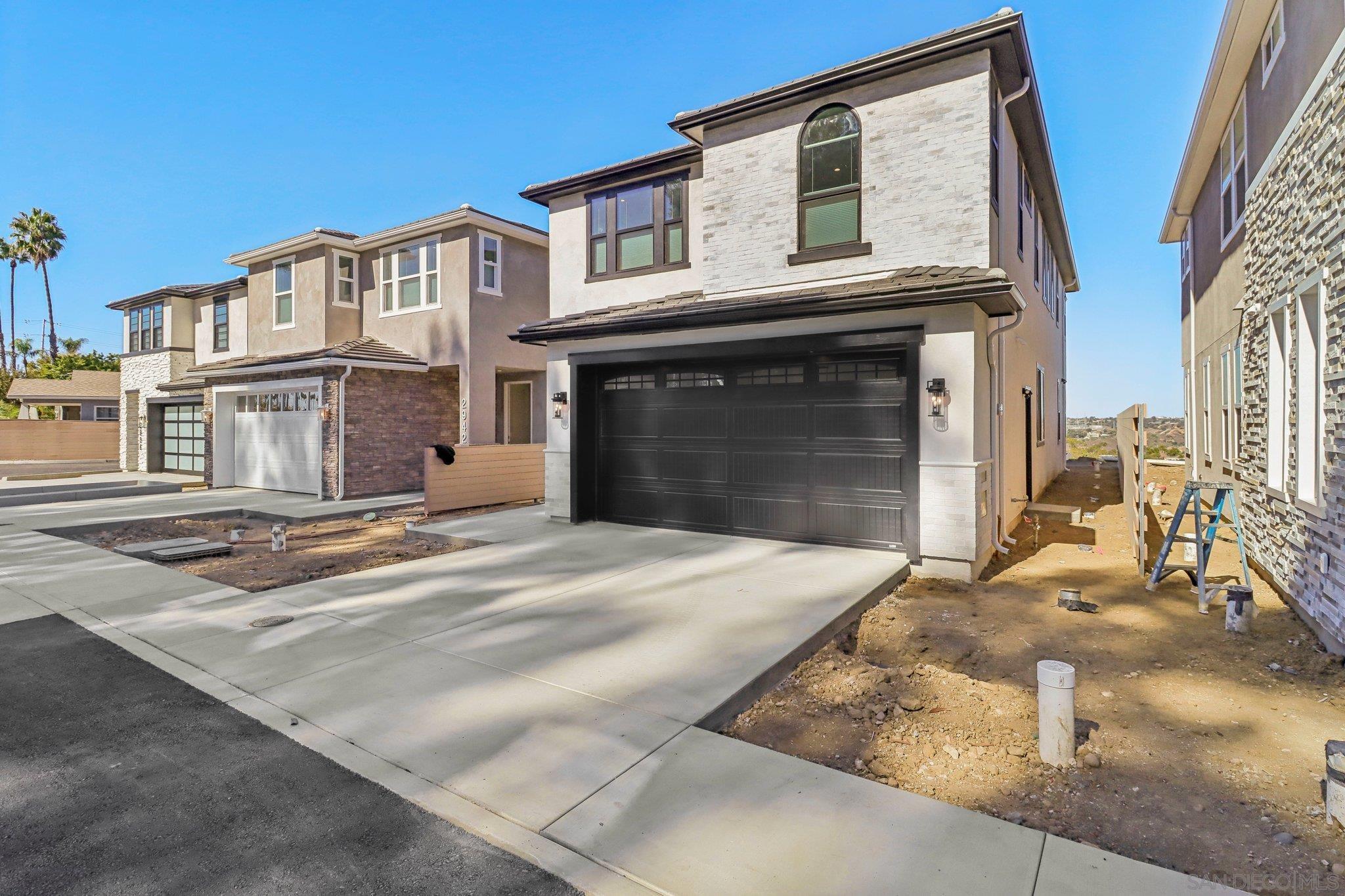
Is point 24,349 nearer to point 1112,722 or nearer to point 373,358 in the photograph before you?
point 373,358

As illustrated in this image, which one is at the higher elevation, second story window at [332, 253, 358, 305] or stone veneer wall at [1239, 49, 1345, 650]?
second story window at [332, 253, 358, 305]

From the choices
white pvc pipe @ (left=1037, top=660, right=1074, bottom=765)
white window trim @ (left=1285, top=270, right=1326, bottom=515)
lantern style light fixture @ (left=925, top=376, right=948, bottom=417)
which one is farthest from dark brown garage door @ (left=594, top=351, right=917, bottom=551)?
white pvc pipe @ (left=1037, top=660, right=1074, bottom=765)

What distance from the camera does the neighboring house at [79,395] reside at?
30000 millimetres

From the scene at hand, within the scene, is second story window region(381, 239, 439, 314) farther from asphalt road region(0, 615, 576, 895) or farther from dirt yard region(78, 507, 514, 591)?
asphalt road region(0, 615, 576, 895)

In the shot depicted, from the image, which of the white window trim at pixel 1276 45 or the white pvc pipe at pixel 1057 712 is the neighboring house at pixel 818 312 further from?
the white pvc pipe at pixel 1057 712

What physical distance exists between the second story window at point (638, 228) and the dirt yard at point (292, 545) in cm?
521

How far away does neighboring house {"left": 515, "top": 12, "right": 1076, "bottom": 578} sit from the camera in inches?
282

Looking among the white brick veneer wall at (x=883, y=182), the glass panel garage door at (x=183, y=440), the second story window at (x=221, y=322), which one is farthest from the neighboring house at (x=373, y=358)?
the white brick veneer wall at (x=883, y=182)

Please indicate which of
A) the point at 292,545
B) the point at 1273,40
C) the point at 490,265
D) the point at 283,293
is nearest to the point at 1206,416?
the point at 1273,40

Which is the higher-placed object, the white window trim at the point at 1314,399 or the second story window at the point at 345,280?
the second story window at the point at 345,280

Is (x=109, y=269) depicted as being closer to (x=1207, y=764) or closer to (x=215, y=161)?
(x=215, y=161)

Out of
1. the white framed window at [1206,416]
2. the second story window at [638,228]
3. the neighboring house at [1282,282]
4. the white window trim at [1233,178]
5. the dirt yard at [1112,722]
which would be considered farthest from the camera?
the white framed window at [1206,416]

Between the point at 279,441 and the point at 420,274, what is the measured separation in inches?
221

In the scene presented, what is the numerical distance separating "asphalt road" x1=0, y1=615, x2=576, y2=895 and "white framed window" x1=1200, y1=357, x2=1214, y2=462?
13908 millimetres
